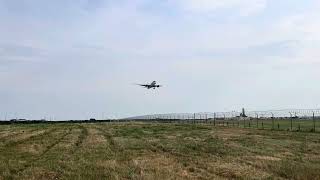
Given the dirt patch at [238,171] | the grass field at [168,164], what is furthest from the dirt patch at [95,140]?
the dirt patch at [238,171]

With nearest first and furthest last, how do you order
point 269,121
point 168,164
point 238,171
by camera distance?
point 238,171 < point 168,164 < point 269,121

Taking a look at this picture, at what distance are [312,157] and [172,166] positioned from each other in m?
8.33

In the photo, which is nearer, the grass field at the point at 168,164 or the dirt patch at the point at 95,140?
the grass field at the point at 168,164

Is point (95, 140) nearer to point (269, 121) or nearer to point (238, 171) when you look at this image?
point (238, 171)

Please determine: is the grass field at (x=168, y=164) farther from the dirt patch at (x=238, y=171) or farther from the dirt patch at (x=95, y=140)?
the dirt patch at (x=95, y=140)

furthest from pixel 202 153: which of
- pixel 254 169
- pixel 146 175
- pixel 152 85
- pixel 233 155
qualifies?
pixel 152 85

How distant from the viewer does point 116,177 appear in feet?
66.5

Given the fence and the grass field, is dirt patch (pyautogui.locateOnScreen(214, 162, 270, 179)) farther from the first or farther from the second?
the fence

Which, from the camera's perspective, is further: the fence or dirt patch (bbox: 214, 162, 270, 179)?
the fence

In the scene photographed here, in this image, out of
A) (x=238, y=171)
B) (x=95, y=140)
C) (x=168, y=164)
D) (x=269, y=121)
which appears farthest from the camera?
(x=269, y=121)

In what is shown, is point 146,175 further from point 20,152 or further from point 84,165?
point 20,152

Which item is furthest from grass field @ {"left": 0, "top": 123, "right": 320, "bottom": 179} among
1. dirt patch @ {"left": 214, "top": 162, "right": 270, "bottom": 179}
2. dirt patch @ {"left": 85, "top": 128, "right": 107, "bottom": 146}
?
dirt patch @ {"left": 85, "top": 128, "right": 107, "bottom": 146}

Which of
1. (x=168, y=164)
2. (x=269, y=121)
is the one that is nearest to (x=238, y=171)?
(x=168, y=164)

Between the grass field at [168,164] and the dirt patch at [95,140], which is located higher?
the dirt patch at [95,140]
